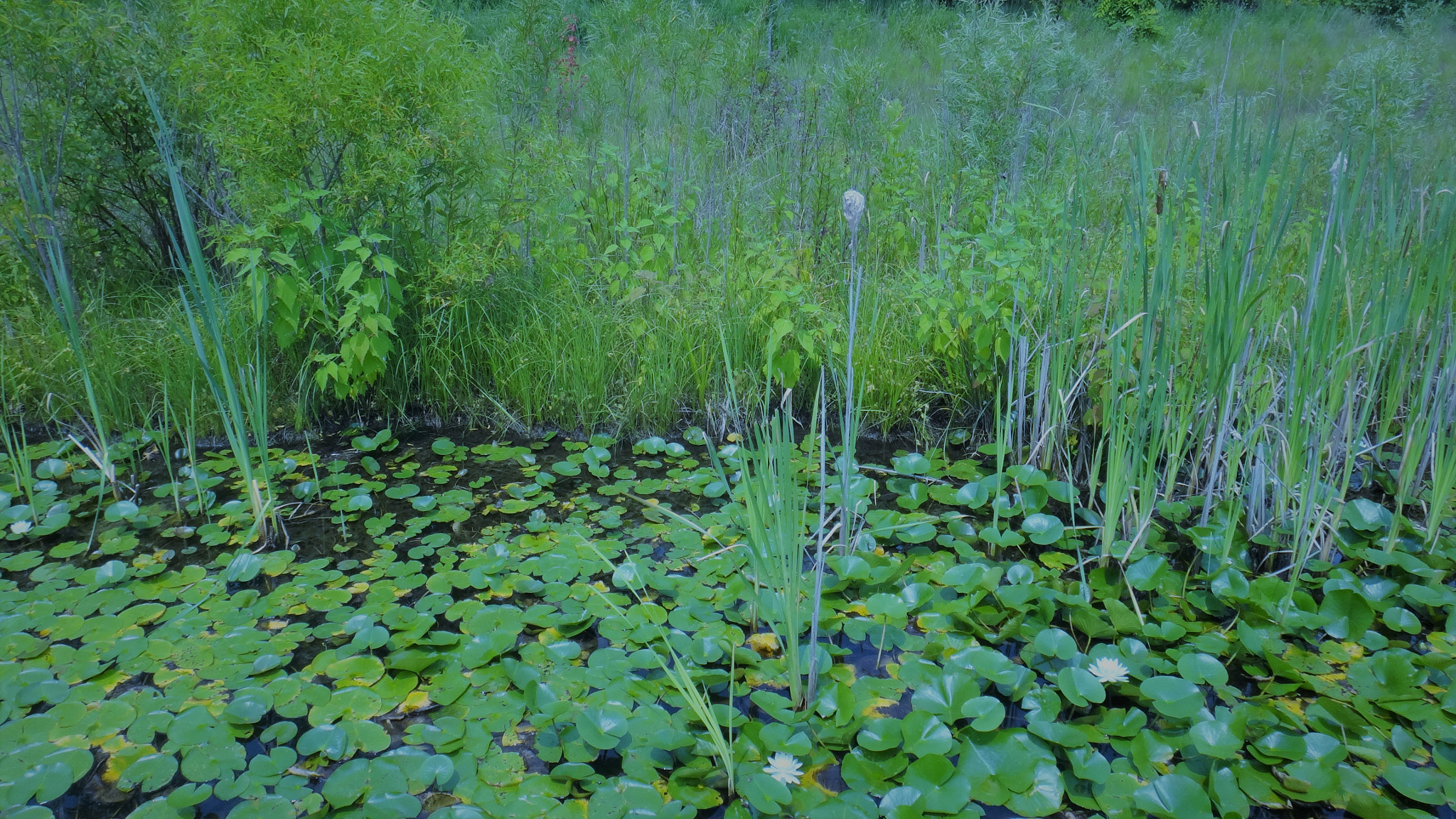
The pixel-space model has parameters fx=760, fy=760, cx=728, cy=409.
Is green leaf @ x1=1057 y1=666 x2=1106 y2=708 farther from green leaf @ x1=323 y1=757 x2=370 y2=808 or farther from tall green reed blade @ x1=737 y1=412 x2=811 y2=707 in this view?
green leaf @ x1=323 y1=757 x2=370 y2=808

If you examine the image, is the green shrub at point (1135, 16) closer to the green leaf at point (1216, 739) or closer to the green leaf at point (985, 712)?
the green leaf at point (1216, 739)

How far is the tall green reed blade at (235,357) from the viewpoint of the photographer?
1987 mm

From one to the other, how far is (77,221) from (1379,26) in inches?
560

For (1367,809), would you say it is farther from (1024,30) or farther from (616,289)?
(1024,30)

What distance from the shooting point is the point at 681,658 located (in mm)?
1914

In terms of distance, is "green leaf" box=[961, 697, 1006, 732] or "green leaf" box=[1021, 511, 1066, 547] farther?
"green leaf" box=[1021, 511, 1066, 547]

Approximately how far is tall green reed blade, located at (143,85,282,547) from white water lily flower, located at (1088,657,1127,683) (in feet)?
7.66

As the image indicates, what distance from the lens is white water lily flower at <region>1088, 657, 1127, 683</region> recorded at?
1783 mm

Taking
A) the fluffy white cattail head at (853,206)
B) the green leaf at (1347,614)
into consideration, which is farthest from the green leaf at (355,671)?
the green leaf at (1347,614)

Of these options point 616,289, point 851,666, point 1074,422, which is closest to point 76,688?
point 851,666

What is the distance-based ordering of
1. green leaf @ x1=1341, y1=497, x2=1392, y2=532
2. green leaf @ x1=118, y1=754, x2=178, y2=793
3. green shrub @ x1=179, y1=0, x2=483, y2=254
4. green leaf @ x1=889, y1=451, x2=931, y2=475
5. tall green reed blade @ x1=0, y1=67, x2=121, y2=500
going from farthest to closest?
1. tall green reed blade @ x1=0, y1=67, x2=121, y2=500
2. green leaf @ x1=889, y1=451, x2=931, y2=475
3. green shrub @ x1=179, y1=0, x2=483, y2=254
4. green leaf @ x1=1341, y1=497, x2=1392, y2=532
5. green leaf @ x1=118, y1=754, x2=178, y2=793

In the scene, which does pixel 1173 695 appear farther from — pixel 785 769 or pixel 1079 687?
pixel 785 769

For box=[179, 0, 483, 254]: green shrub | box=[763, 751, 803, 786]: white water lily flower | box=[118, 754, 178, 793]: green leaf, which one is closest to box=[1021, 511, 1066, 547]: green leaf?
box=[763, 751, 803, 786]: white water lily flower

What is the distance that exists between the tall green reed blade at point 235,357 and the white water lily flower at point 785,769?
1702 millimetres
